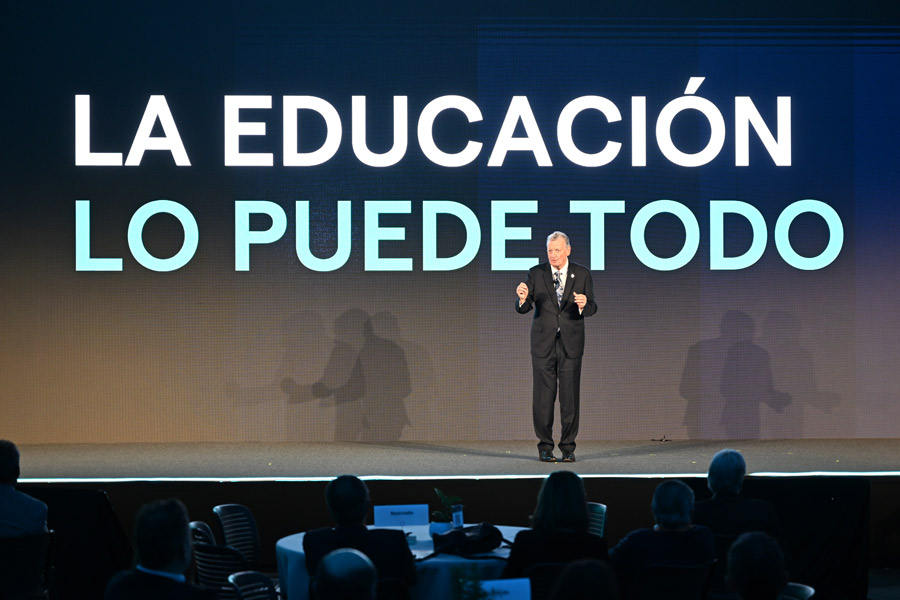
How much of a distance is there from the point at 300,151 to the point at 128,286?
1.60 meters

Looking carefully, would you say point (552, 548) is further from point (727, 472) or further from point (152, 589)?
point (152, 589)

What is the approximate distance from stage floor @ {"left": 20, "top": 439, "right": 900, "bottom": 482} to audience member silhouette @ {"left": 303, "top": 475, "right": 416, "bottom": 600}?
244 centimetres

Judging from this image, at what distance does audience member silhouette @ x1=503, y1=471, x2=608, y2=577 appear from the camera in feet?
10.7

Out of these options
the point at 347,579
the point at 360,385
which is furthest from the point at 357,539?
the point at 360,385

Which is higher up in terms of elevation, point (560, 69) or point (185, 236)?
point (560, 69)

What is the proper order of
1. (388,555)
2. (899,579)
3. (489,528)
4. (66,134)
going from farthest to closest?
(66,134) < (899,579) < (489,528) < (388,555)

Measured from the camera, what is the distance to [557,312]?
6.87 m

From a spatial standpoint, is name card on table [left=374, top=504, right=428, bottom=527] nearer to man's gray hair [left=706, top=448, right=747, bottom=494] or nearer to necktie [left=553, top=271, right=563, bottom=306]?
man's gray hair [left=706, top=448, right=747, bottom=494]

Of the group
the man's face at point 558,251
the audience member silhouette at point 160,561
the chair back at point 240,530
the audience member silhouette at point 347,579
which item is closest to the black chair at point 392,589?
the audience member silhouette at point 160,561

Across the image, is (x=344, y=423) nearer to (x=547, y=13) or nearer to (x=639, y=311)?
(x=639, y=311)

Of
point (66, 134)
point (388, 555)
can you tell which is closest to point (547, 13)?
point (66, 134)

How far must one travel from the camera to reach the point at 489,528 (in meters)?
3.95

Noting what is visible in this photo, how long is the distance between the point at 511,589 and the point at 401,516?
1.50m

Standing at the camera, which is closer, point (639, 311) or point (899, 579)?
point (899, 579)
